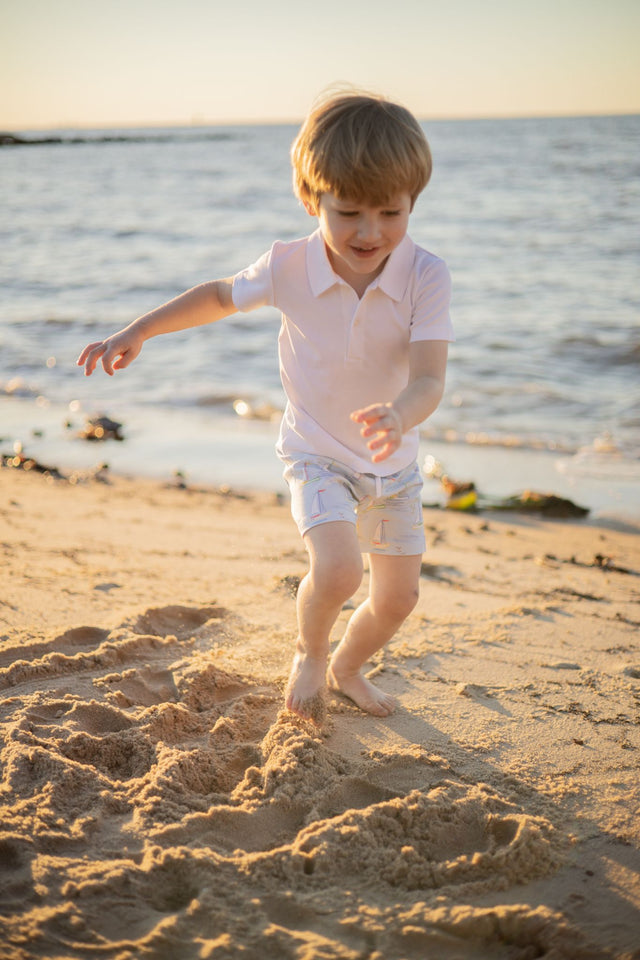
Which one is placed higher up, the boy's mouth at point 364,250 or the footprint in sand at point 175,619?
the boy's mouth at point 364,250

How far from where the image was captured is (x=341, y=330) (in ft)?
7.88

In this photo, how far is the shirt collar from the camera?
2344 millimetres

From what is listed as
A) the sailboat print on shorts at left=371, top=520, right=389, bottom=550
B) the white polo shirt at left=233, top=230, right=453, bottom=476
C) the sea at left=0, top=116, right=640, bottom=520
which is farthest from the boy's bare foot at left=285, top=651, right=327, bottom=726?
the sea at left=0, top=116, right=640, bottom=520

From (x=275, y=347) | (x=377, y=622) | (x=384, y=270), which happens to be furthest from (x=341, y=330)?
(x=275, y=347)

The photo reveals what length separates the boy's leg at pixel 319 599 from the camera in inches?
89.4

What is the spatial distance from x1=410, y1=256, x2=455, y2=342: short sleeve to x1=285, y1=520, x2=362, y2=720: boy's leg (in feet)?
1.93

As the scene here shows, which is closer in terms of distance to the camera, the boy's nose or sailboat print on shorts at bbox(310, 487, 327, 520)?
the boy's nose

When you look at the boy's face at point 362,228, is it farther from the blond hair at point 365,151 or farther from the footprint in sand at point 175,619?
the footprint in sand at point 175,619

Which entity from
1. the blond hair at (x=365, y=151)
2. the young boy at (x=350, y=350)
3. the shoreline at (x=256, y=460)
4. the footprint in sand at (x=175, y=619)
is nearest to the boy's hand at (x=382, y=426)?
the young boy at (x=350, y=350)

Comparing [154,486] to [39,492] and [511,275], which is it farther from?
[511,275]

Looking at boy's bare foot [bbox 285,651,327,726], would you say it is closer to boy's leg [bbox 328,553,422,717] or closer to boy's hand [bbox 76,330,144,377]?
boy's leg [bbox 328,553,422,717]

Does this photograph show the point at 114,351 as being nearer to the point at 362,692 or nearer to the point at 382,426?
the point at 382,426

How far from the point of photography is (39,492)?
4871 mm

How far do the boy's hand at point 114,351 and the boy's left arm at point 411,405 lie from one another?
29.6 inches
